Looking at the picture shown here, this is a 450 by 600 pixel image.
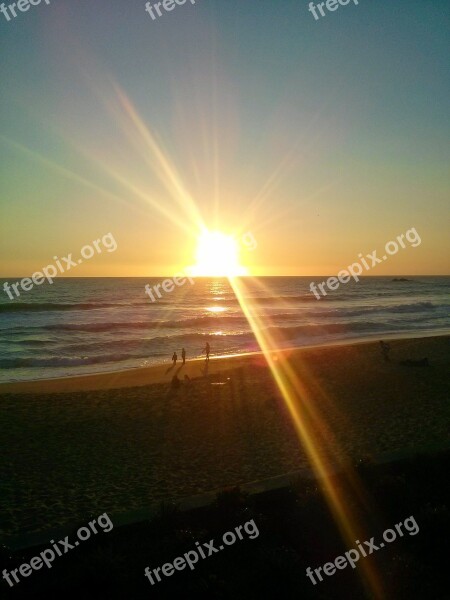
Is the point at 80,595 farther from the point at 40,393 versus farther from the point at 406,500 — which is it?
the point at 40,393

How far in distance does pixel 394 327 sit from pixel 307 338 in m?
9.61

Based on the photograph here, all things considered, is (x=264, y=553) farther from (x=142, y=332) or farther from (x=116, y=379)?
(x=142, y=332)

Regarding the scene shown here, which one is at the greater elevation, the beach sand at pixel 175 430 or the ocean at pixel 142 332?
the ocean at pixel 142 332

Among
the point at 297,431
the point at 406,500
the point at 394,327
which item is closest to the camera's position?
the point at 406,500

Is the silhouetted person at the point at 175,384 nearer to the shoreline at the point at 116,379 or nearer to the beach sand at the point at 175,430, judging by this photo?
the beach sand at the point at 175,430

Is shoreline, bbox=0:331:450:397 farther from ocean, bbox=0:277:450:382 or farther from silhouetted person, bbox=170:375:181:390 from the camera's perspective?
ocean, bbox=0:277:450:382

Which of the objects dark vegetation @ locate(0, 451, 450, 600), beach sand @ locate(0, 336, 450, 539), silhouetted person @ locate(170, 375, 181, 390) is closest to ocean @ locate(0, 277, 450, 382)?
beach sand @ locate(0, 336, 450, 539)

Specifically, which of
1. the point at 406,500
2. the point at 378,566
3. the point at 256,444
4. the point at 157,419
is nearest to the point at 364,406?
the point at 256,444

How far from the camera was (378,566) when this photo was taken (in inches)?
217

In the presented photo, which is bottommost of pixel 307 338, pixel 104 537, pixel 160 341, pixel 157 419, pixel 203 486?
pixel 104 537

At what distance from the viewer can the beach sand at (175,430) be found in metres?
8.32

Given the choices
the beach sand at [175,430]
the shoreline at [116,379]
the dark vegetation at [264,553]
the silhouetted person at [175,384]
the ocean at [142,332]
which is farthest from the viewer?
the ocean at [142,332]

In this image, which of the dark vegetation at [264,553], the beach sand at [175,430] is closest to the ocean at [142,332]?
the beach sand at [175,430]

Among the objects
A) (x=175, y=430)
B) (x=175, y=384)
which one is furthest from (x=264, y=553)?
(x=175, y=384)
